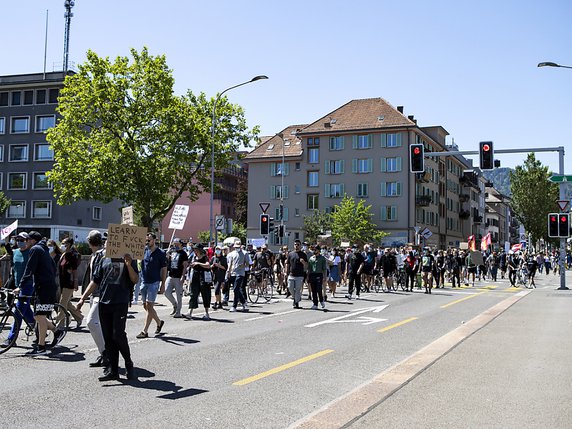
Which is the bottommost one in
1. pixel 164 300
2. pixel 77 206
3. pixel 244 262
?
pixel 164 300

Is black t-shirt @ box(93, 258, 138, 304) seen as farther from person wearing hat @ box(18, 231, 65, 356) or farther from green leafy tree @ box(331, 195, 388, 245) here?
green leafy tree @ box(331, 195, 388, 245)

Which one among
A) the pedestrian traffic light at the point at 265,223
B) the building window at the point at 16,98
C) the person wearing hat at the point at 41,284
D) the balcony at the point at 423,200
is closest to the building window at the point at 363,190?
the balcony at the point at 423,200

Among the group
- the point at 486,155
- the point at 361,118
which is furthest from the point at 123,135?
the point at 361,118

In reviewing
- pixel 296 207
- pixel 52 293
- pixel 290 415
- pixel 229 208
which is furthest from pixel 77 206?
pixel 290 415

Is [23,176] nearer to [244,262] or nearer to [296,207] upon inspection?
[296,207]

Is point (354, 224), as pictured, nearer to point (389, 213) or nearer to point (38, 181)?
point (389, 213)

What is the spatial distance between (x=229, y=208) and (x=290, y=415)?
9714 cm

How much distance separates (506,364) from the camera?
8953 millimetres

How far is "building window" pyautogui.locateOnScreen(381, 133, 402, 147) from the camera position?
7025 cm

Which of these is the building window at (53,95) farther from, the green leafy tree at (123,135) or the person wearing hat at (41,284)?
the person wearing hat at (41,284)

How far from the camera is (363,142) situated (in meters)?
72.2

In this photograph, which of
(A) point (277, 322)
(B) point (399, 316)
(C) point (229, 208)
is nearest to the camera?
(A) point (277, 322)

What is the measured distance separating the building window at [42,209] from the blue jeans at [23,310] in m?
54.4

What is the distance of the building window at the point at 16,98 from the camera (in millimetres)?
64625
